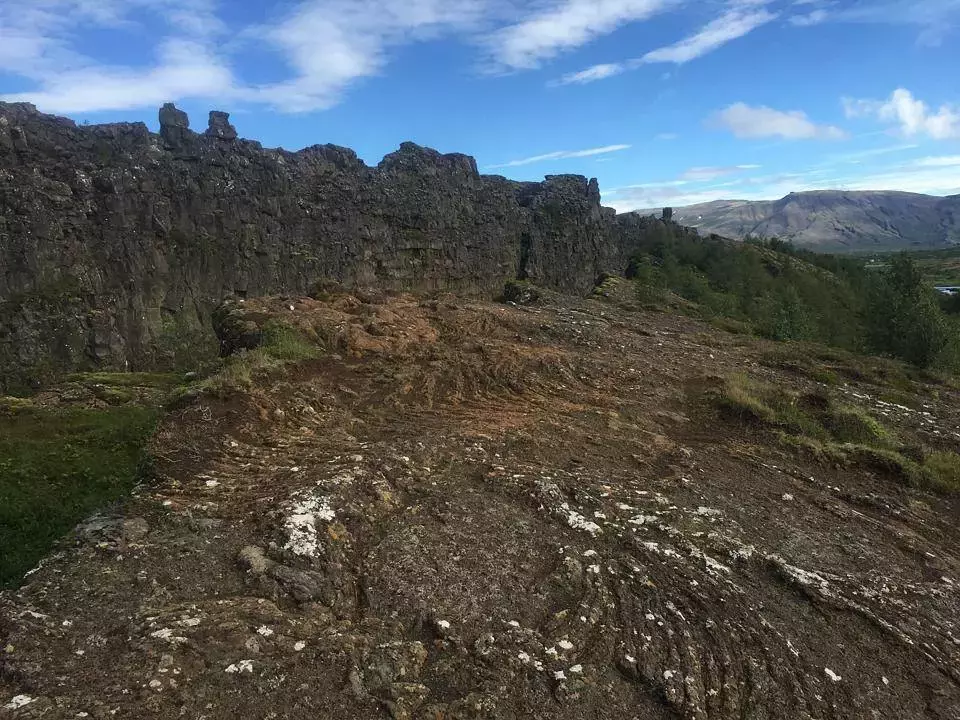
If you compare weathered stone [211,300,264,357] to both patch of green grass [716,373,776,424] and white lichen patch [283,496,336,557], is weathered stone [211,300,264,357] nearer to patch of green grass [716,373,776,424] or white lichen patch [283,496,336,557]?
white lichen patch [283,496,336,557]

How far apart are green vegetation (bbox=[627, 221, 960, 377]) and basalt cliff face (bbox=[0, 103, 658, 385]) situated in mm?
22050

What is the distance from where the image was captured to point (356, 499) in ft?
30.2

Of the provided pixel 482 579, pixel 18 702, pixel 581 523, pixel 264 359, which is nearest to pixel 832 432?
pixel 581 523

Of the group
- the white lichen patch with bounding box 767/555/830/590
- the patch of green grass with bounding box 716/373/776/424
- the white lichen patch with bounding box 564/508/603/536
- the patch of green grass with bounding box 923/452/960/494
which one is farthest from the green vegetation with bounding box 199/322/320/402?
the patch of green grass with bounding box 923/452/960/494

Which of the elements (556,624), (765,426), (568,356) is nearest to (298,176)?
(568,356)

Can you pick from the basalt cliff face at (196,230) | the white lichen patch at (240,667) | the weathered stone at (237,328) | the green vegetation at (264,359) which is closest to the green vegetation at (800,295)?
the basalt cliff face at (196,230)

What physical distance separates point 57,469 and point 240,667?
1120 cm

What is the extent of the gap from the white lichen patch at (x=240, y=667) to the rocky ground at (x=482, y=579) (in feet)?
0.06

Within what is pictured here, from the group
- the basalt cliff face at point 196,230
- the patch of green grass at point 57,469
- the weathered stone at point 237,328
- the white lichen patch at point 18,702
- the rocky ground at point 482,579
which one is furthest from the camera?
the basalt cliff face at point 196,230

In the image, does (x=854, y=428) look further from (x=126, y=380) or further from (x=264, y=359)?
(x=126, y=380)

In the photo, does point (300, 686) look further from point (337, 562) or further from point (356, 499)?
point (356, 499)

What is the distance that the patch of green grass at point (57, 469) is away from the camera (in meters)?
10.7

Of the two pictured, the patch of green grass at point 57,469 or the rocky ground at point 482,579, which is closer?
the rocky ground at point 482,579

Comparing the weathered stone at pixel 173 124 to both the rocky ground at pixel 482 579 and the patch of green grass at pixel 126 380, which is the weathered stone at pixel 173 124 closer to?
the patch of green grass at pixel 126 380
